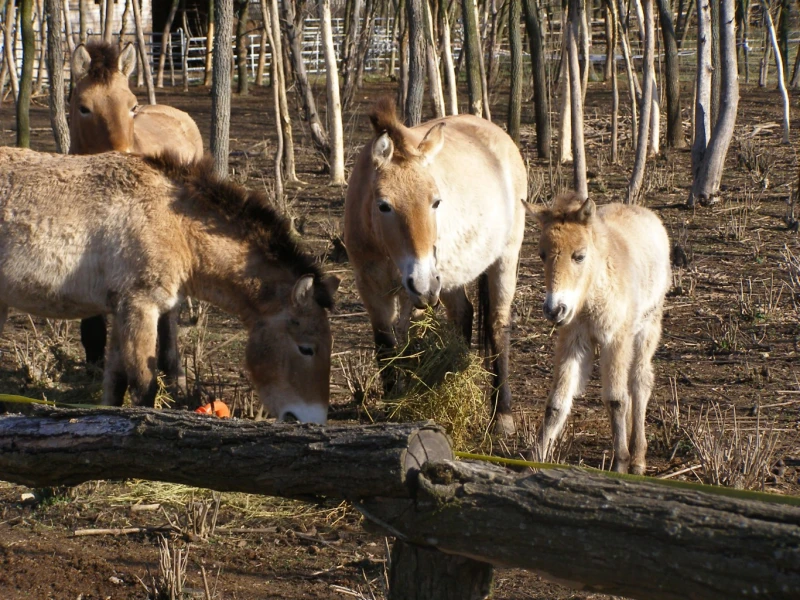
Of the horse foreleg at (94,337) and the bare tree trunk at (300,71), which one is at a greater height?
the bare tree trunk at (300,71)

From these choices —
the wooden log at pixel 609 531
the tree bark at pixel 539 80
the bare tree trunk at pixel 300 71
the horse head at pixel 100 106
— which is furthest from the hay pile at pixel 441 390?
the tree bark at pixel 539 80

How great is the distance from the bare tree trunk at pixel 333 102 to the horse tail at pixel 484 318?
6802 millimetres

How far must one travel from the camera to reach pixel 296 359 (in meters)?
5.60

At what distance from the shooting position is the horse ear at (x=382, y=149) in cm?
591

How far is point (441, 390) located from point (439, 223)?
1131 millimetres

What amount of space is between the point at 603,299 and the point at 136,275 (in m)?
2.75

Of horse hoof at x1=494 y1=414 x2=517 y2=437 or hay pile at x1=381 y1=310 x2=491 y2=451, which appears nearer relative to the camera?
hay pile at x1=381 y1=310 x2=491 y2=451

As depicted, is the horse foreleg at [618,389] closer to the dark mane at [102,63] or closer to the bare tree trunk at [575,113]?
the dark mane at [102,63]

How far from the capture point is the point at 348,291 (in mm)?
9586

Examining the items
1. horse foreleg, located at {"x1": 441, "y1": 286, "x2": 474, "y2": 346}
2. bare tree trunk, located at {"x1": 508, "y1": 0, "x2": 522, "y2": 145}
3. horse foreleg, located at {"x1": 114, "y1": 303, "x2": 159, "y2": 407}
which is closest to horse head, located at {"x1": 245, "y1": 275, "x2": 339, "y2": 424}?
horse foreleg, located at {"x1": 114, "y1": 303, "x2": 159, "y2": 407}

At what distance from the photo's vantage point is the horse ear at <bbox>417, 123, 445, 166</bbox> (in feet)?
20.0

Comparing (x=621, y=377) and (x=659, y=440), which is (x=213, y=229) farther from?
(x=659, y=440)

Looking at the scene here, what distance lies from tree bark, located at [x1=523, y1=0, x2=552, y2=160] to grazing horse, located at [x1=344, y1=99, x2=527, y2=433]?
7425 mm

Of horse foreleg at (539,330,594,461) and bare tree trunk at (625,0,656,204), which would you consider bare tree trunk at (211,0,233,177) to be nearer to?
horse foreleg at (539,330,594,461)
